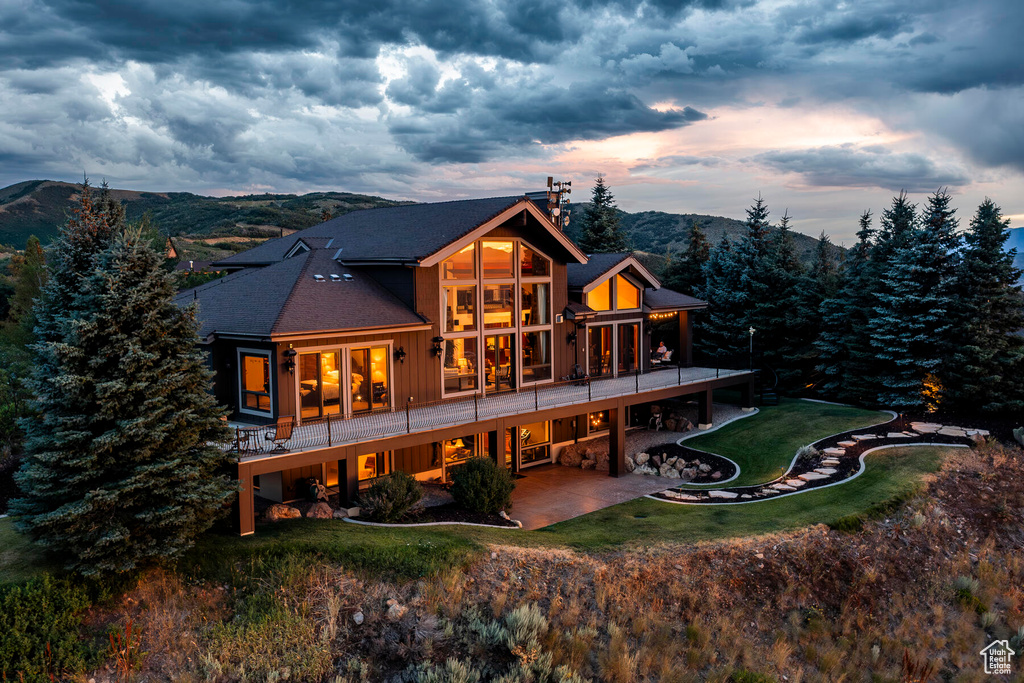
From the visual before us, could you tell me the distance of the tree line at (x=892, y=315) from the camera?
72.3ft

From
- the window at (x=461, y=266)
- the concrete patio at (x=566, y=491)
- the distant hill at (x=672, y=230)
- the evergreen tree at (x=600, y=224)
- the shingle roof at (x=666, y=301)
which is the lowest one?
the concrete patio at (x=566, y=491)

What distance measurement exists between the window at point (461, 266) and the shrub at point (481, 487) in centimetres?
590

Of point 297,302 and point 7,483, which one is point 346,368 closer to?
point 297,302

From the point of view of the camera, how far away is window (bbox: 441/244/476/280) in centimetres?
1952

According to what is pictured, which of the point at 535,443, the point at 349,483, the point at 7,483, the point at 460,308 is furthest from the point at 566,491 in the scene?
the point at 7,483

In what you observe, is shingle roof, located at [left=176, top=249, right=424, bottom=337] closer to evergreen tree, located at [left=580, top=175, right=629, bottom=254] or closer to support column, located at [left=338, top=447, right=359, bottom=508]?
support column, located at [left=338, top=447, right=359, bottom=508]

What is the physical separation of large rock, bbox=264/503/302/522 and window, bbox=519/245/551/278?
1023cm

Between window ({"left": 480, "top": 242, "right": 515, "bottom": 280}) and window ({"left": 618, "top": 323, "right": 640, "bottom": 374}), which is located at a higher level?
window ({"left": 480, "top": 242, "right": 515, "bottom": 280})

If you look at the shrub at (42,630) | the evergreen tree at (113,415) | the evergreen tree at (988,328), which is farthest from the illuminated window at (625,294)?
the shrub at (42,630)

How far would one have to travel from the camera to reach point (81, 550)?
9867 millimetres

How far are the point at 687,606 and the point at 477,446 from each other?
348 inches

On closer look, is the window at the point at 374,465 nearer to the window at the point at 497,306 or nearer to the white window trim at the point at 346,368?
the white window trim at the point at 346,368

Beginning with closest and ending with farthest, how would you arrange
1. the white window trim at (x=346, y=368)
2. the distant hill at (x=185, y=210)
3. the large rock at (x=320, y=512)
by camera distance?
1. the large rock at (x=320, y=512)
2. the white window trim at (x=346, y=368)
3. the distant hill at (x=185, y=210)

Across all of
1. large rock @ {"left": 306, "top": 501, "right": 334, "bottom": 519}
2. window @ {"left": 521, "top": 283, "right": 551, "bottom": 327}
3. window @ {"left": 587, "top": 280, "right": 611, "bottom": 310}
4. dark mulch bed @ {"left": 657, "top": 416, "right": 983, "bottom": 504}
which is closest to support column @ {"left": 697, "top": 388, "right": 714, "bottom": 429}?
dark mulch bed @ {"left": 657, "top": 416, "right": 983, "bottom": 504}
